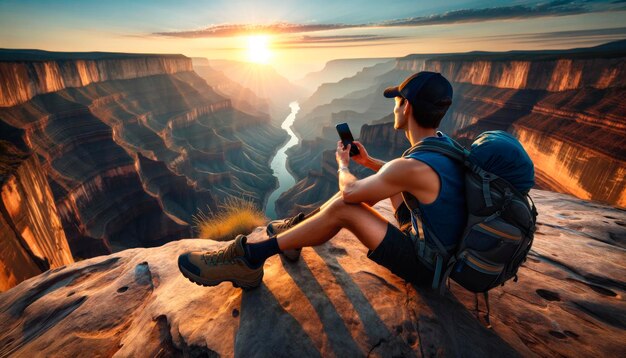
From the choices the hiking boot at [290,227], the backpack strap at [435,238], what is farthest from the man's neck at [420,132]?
the hiking boot at [290,227]

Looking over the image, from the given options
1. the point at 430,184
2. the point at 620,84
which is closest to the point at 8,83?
the point at 430,184

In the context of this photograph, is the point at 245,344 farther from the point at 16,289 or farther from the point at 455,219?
the point at 16,289

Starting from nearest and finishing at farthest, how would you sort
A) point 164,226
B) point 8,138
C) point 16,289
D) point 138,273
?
point 138,273 < point 16,289 < point 8,138 < point 164,226

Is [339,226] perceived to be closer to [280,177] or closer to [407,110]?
[407,110]

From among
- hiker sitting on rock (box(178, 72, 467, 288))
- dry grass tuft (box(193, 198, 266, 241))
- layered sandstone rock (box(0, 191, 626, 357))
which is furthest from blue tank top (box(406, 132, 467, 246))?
dry grass tuft (box(193, 198, 266, 241))

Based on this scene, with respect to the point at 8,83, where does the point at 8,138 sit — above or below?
below

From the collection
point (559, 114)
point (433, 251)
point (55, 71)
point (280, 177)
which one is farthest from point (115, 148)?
point (559, 114)

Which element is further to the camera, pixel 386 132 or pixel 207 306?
pixel 386 132
